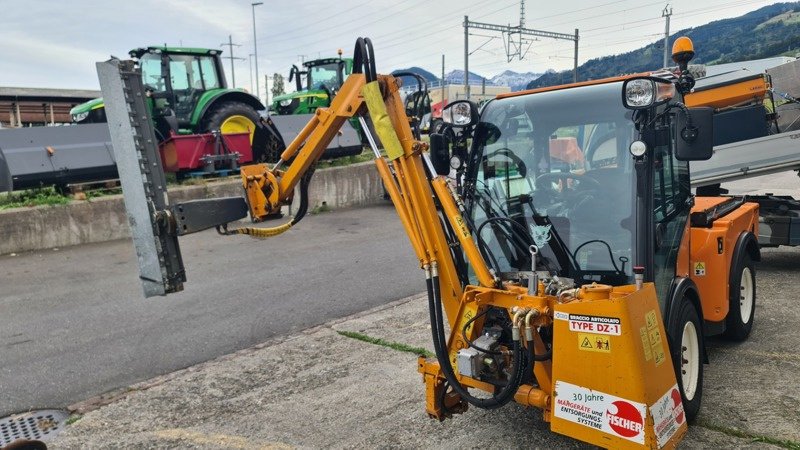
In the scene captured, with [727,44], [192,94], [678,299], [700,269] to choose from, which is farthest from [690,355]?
[727,44]

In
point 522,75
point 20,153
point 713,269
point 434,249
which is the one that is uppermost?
point 522,75

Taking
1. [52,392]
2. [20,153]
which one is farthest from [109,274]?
[52,392]

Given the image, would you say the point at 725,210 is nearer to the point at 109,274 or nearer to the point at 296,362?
the point at 296,362

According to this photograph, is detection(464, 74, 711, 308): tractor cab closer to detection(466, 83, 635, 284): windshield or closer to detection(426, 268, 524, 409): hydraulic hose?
detection(466, 83, 635, 284): windshield

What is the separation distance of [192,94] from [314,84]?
16.3 ft

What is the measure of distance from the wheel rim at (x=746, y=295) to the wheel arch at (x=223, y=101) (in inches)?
449

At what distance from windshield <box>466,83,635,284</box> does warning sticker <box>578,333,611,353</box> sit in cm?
77

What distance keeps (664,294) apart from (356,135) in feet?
40.9

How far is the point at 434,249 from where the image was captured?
3723 mm

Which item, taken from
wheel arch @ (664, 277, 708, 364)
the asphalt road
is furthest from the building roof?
wheel arch @ (664, 277, 708, 364)

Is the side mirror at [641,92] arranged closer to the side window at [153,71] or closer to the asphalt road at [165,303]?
the asphalt road at [165,303]

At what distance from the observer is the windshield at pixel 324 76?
708 inches

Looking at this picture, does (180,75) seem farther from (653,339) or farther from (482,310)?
(653,339)

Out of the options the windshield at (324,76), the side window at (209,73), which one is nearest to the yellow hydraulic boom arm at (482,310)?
the side window at (209,73)
